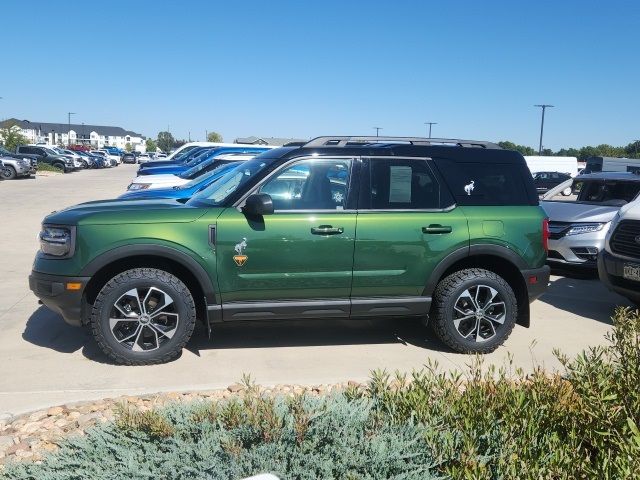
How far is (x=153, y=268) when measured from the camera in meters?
5.13

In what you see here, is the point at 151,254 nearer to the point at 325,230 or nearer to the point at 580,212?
the point at 325,230

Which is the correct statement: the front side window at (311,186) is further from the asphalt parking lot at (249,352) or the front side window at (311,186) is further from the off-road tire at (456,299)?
the asphalt parking lot at (249,352)

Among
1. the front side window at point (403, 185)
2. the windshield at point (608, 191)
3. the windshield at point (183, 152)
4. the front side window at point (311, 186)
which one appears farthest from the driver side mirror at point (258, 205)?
the windshield at point (183, 152)

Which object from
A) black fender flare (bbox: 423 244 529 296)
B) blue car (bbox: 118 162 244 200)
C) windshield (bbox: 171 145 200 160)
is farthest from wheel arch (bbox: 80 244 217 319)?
windshield (bbox: 171 145 200 160)

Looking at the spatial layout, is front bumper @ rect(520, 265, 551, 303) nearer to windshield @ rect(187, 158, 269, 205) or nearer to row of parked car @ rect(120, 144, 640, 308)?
row of parked car @ rect(120, 144, 640, 308)

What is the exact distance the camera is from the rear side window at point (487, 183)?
221 inches

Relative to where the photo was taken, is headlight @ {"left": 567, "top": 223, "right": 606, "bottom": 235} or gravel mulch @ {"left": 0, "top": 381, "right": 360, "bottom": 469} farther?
headlight @ {"left": 567, "top": 223, "right": 606, "bottom": 235}

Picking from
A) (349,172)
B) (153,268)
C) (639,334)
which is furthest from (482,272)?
(153,268)

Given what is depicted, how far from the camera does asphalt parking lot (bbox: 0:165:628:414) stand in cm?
470

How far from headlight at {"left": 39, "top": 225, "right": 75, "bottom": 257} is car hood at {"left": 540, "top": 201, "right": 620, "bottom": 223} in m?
6.81

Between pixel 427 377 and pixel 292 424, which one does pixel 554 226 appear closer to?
pixel 427 377

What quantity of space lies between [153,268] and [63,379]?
1097 mm

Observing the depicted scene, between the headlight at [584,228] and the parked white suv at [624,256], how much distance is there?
1841 millimetres

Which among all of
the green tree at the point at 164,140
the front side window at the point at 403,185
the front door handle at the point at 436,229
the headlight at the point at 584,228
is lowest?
the headlight at the point at 584,228
